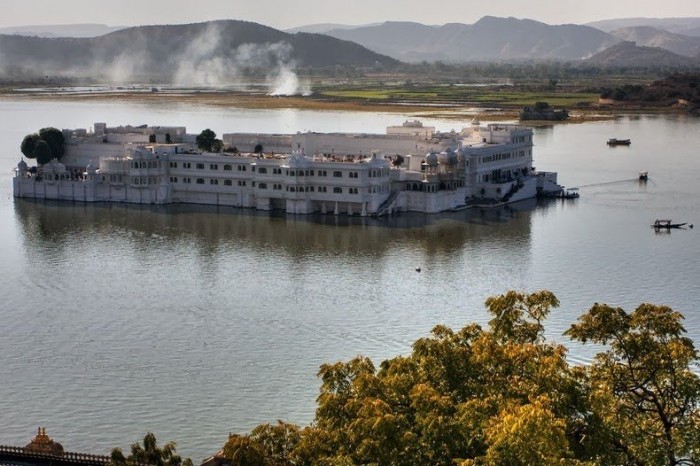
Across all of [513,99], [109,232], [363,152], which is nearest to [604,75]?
[513,99]

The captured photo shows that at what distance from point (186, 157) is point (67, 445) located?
21626 millimetres

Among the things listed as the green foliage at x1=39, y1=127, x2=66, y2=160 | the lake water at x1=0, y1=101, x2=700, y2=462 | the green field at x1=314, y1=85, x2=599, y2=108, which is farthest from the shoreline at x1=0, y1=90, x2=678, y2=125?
the green foliage at x1=39, y1=127, x2=66, y2=160

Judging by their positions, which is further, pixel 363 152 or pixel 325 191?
pixel 363 152

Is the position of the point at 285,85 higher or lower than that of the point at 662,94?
higher

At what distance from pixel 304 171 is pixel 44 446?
2049 centimetres

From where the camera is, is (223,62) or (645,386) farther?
(223,62)

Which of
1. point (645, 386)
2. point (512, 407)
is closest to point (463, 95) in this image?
point (645, 386)

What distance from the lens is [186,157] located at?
36438 millimetres

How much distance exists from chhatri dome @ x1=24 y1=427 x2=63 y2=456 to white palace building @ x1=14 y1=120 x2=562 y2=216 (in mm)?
19905

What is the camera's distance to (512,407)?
10.2 m

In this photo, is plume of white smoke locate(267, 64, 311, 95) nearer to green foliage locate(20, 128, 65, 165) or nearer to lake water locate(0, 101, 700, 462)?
green foliage locate(20, 128, 65, 165)

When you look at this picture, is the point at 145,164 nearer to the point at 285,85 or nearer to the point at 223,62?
the point at 285,85

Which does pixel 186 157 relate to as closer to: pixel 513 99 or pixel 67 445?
pixel 67 445

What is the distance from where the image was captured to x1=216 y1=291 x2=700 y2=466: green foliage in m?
10.0
